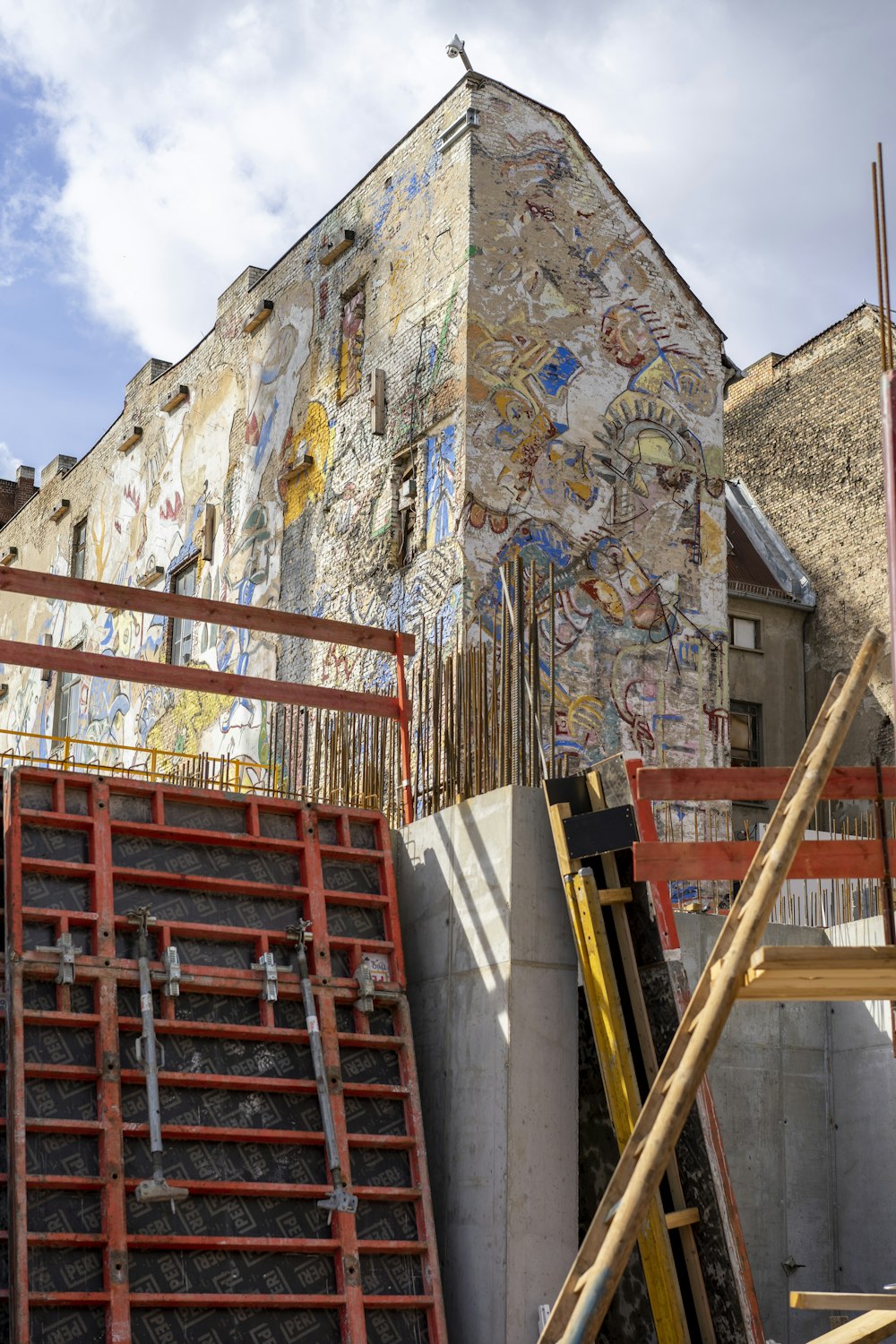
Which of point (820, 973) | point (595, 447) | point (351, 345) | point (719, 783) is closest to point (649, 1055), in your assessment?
point (719, 783)

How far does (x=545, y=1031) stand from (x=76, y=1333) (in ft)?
12.0

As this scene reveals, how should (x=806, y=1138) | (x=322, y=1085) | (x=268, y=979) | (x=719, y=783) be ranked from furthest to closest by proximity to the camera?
(x=806, y=1138)
(x=268, y=979)
(x=322, y=1085)
(x=719, y=783)

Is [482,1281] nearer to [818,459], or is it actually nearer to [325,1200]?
[325,1200]

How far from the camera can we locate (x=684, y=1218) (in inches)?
396

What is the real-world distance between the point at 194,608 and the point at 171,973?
139 inches

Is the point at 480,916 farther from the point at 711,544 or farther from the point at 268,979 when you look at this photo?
the point at 711,544

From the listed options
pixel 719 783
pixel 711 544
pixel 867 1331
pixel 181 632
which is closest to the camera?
pixel 867 1331

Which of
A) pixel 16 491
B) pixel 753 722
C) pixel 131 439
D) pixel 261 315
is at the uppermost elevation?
pixel 16 491

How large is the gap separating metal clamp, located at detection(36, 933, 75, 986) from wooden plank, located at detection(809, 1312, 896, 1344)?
517 cm

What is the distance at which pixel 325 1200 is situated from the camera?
10.4 m

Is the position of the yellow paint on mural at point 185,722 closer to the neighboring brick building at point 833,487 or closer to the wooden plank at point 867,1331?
the neighboring brick building at point 833,487

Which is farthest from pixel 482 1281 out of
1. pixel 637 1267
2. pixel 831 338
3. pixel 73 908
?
pixel 831 338

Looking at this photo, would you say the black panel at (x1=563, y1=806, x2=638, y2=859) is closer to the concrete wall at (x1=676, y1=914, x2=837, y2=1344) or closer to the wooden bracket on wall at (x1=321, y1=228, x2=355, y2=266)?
the concrete wall at (x1=676, y1=914, x2=837, y2=1344)

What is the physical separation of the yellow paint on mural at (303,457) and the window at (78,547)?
9.78 meters
